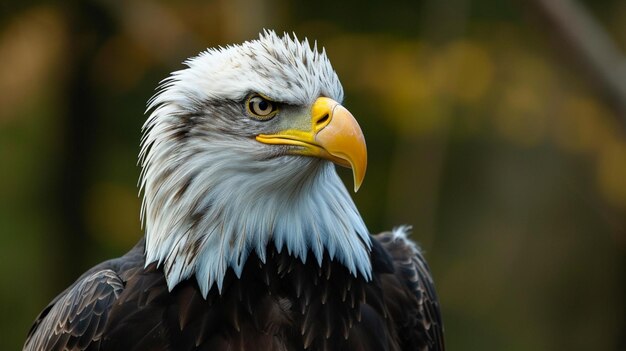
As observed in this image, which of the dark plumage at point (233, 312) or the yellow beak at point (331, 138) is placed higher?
the yellow beak at point (331, 138)

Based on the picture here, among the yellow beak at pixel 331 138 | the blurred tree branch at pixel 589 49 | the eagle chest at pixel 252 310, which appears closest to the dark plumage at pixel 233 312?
the eagle chest at pixel 252 310

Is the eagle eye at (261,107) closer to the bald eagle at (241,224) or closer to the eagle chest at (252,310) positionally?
the bald eagle at (241,224)

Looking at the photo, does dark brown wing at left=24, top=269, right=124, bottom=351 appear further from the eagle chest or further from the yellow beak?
the yellow beak

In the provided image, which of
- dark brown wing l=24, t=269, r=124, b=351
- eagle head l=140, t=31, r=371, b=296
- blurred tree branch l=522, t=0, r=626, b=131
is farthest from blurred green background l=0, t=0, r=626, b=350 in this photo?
eagle head l=140, t=31, r=371, b=296

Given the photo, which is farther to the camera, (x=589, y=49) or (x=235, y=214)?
(x=589, y=49)

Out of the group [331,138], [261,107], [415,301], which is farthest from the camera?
[415,301]

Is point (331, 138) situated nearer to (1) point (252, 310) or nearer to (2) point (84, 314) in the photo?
(1) point (252, 310)

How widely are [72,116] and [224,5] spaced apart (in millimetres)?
3213

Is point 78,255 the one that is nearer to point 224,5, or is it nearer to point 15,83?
point 15,83

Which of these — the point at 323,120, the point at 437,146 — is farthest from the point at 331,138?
the point at 437,146

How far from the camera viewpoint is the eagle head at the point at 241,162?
3.75m

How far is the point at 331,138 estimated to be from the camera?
361 centimetres

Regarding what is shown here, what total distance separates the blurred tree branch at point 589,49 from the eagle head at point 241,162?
2.69 metres

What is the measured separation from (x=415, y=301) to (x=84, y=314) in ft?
4.81
